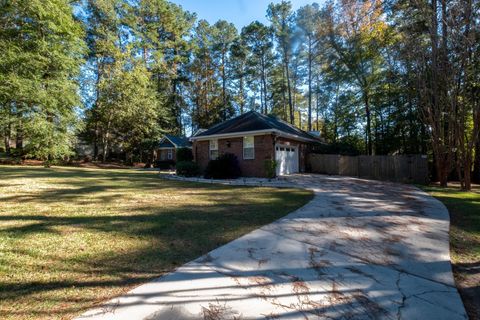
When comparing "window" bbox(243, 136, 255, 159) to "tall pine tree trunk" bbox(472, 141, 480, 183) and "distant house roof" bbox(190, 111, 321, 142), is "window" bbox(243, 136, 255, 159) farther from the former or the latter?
"tall pine tree trunk" bbox(472, 141, 480, 183)

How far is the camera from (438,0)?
1218 centimetres

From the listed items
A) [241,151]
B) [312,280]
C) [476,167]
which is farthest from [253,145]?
[476,167]

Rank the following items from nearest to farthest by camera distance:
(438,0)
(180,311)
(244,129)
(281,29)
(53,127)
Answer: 1. (180,311)
2. (53,127)
3. (438,0)
4. (244,129)
5. (281,29)

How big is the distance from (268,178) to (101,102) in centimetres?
2377

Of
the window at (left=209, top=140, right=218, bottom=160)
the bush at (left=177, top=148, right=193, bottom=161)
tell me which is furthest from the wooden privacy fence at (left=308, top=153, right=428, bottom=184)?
the bush at (left=177, top=148, right=193, bottom=161)

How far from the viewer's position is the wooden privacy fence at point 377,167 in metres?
14.3

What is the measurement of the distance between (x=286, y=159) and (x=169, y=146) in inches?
704

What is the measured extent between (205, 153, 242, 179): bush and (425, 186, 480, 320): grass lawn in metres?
9.68

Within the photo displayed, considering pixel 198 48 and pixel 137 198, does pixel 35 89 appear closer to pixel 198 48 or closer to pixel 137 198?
pixel 137 198

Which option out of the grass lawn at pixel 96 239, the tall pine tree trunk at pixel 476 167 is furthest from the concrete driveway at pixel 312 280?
the tall pine tree trunk at pixel 476 167

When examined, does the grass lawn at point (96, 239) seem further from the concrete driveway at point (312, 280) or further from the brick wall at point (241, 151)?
the brick wall at point (241, 151)

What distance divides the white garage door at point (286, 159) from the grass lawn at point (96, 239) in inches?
278

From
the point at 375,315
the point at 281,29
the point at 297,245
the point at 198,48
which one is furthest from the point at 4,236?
the point at 198,48

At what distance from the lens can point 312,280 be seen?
293 centimetres
